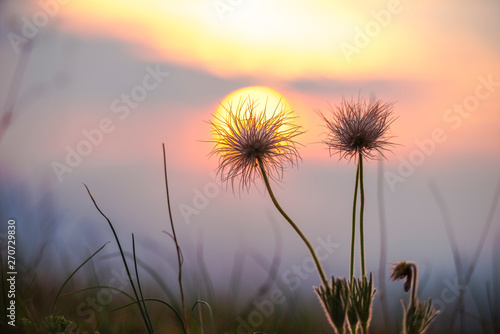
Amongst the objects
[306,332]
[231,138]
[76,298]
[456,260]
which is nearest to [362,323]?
[306,332]

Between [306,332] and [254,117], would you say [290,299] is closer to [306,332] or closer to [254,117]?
[306,332]

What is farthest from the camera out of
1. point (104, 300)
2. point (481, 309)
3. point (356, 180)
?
point (481, 309)

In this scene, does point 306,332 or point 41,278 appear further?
point 41,278

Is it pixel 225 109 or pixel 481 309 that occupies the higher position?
pixel 225 109

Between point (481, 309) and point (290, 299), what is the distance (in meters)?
1.70

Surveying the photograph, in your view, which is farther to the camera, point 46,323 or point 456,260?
point 456,260

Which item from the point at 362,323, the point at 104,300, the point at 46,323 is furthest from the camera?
the point at 104,300

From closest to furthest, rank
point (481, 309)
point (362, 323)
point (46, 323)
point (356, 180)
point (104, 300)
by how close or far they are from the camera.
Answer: point (46, 323)
point (362, 323)
point (356, 180)
point (104, 300)
point (481, 309)

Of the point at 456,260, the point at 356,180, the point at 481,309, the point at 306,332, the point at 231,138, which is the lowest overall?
the point at 306,332

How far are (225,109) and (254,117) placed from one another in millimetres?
270

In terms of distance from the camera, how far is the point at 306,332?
14.1ft

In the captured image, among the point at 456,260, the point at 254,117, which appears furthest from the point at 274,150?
the point at 456,260

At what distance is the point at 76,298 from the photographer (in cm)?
467

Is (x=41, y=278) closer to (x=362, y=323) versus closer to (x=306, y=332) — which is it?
(x=306, y=332)
